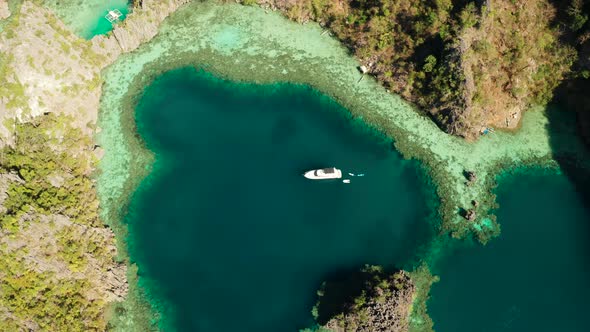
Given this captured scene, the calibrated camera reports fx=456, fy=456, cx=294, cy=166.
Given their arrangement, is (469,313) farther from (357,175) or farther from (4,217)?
(4,217)

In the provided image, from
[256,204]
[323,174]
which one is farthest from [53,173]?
[323,174]

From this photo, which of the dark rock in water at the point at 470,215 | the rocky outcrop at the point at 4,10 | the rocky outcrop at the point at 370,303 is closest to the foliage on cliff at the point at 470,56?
the dark rock in water at the point at 470,215

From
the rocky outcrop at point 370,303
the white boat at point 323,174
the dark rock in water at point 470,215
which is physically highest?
the white boat at point 323,174

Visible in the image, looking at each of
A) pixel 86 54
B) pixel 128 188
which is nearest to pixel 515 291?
pixel 128 188

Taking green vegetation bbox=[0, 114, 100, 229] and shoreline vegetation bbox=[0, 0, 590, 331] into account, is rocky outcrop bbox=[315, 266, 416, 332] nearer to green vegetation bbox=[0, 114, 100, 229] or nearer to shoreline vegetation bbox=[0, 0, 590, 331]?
shoreline vegetation bbox=[0, 0, 590, 331]

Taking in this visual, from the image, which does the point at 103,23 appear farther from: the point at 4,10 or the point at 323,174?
the point at 323,174

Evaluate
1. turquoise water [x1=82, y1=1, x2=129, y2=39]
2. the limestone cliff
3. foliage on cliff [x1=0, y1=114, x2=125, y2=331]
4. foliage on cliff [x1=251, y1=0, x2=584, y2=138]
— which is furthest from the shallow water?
foliage on cliff [x1=251, y1=0, x2=584, y2=138]

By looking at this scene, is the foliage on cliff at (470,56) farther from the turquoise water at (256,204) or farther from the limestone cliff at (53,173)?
the limestone cliff at (53,173)
